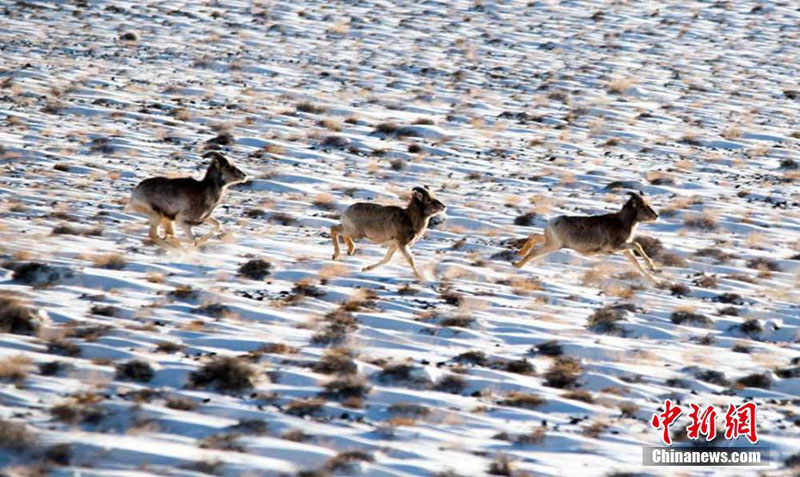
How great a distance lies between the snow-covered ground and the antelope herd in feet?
1.50

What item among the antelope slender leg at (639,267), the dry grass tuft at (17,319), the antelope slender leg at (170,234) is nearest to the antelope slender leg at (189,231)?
the antelope slender leg at (170,234)

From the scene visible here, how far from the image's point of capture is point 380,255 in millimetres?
15766

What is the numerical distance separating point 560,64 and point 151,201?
905 inches

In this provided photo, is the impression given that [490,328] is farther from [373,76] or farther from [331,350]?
[373,76]

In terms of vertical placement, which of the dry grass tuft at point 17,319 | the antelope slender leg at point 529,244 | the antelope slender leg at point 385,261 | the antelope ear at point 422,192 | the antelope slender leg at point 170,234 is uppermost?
the dry grass tuft at point 17,319

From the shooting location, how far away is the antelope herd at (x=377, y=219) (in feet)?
46.5

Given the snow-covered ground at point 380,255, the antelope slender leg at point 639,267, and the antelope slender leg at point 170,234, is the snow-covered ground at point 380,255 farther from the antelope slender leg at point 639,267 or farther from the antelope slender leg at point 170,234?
the antelope slender leg at point 639,267

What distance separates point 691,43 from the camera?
38.0m

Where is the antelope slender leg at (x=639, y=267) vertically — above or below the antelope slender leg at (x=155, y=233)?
below

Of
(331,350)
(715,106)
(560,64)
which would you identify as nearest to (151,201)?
(331,350)

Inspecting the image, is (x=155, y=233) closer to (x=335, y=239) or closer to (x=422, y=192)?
(x=335, y=239)

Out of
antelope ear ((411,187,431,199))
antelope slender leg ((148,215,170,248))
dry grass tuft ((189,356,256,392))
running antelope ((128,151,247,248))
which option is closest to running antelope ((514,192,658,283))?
antelope ear ((411,187,431,199))

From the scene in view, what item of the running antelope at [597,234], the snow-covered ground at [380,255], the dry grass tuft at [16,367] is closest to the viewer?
the snow-covered ground at [380,255]

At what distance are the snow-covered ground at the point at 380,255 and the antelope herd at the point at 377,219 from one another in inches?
18.0
